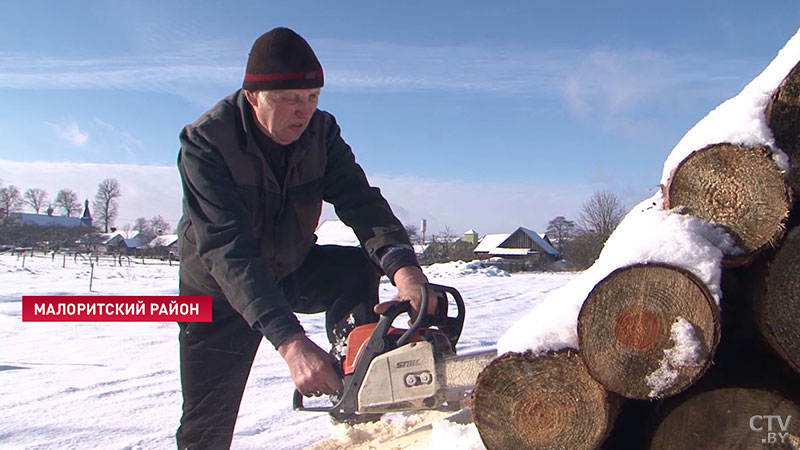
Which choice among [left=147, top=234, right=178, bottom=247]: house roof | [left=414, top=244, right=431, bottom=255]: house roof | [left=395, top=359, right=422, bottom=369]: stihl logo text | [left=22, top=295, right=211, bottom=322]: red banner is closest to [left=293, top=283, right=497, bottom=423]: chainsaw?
[left=395, top=359, right=422, bottom=369]: stihl logo text

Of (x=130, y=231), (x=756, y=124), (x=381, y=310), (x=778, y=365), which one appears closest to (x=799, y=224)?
(x=756, y=124)

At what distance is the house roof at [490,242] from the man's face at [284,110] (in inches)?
1765

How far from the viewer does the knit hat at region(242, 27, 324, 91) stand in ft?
8.27

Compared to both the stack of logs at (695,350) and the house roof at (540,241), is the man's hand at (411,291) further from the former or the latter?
the house roof at (540,241)

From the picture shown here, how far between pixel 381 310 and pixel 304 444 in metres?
1.51

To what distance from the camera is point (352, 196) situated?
9.99 ft

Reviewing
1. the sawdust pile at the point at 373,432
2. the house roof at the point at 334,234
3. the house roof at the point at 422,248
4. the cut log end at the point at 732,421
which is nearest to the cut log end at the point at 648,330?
the cut log end at the point at 732,421

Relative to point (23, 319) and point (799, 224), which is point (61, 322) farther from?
point (799, 224)

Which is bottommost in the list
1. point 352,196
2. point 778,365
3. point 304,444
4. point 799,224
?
point 304,444

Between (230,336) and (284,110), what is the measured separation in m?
1.13

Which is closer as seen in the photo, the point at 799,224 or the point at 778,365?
the point at 799,224

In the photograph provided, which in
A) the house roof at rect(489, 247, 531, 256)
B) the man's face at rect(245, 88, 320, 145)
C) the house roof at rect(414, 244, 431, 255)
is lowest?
the house roof at rect(489, 247, 531, 256)

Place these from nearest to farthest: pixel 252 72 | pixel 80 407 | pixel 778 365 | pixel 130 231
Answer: pixel 778 365 < pixel 252 72 < pixel 80 407 < pixel 130 231
